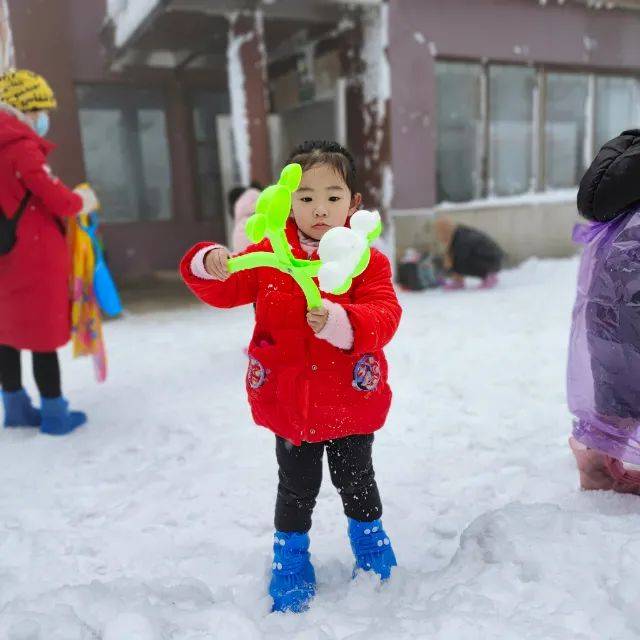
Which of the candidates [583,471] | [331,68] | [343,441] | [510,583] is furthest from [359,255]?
[331,68]

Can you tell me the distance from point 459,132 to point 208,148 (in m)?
3.63

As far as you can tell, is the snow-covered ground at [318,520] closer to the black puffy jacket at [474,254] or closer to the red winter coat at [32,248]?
the red winter coat at [32,248]

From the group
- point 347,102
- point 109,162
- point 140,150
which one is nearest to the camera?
point 347,102

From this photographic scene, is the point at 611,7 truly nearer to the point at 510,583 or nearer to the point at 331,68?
the point at 331,68

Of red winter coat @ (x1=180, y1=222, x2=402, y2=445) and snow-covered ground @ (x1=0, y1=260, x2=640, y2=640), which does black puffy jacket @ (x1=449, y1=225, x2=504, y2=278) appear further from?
red winter coat @ (x1=180, y1=222, x2=402, y2=445)

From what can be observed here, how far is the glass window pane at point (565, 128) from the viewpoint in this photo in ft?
29.6

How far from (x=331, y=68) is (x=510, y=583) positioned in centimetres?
725

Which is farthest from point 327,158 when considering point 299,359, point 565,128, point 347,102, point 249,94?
point 565,128

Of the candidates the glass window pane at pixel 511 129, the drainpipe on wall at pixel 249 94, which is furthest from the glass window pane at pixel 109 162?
the glass window pane at pixel 511 129

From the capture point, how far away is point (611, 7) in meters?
8.88

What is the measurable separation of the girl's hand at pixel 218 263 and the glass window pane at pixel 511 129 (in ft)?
25.9

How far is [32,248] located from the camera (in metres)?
3.08

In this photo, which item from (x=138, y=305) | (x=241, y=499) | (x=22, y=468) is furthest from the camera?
(x=138, y=305)

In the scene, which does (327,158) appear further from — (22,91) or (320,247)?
(22,91)
